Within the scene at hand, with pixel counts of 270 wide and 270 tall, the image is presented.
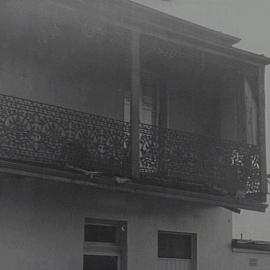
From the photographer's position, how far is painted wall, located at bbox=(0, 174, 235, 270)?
495 inches

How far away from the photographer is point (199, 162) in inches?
573

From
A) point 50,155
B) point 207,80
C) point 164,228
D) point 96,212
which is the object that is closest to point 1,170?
point 50,155

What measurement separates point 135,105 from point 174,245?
393cm

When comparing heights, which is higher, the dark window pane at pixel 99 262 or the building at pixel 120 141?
the building at pixel 120 141

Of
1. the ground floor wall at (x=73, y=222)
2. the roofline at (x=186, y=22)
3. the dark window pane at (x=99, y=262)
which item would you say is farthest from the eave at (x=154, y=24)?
the dark window pane at (x=99, y=262)

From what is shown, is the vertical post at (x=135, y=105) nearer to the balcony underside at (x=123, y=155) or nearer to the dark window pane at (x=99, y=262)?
the balcony underside at (x=123, y=155)

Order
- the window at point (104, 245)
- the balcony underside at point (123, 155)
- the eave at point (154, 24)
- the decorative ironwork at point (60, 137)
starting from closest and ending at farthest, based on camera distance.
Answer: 1. the decorative ironwork at point (60, 137)
2. the balcony underside at point (123, 155)
3. the eave at point (154, 24)
4. the window at point (104, 245)

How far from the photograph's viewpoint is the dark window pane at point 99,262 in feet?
45.3

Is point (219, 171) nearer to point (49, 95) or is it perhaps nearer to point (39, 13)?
point (49, 95)

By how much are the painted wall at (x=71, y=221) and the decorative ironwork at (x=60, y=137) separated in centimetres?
79

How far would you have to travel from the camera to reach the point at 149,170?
13.8 meters

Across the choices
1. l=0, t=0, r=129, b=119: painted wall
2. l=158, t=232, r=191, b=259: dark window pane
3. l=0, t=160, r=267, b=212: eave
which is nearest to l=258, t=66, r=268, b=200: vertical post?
l=0, t=160, r=267, b=212: eave

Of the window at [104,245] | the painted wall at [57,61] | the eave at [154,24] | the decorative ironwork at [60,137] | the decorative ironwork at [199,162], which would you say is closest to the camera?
the decorative ironwork at [60,137]

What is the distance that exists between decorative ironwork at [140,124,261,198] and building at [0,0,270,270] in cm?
3
